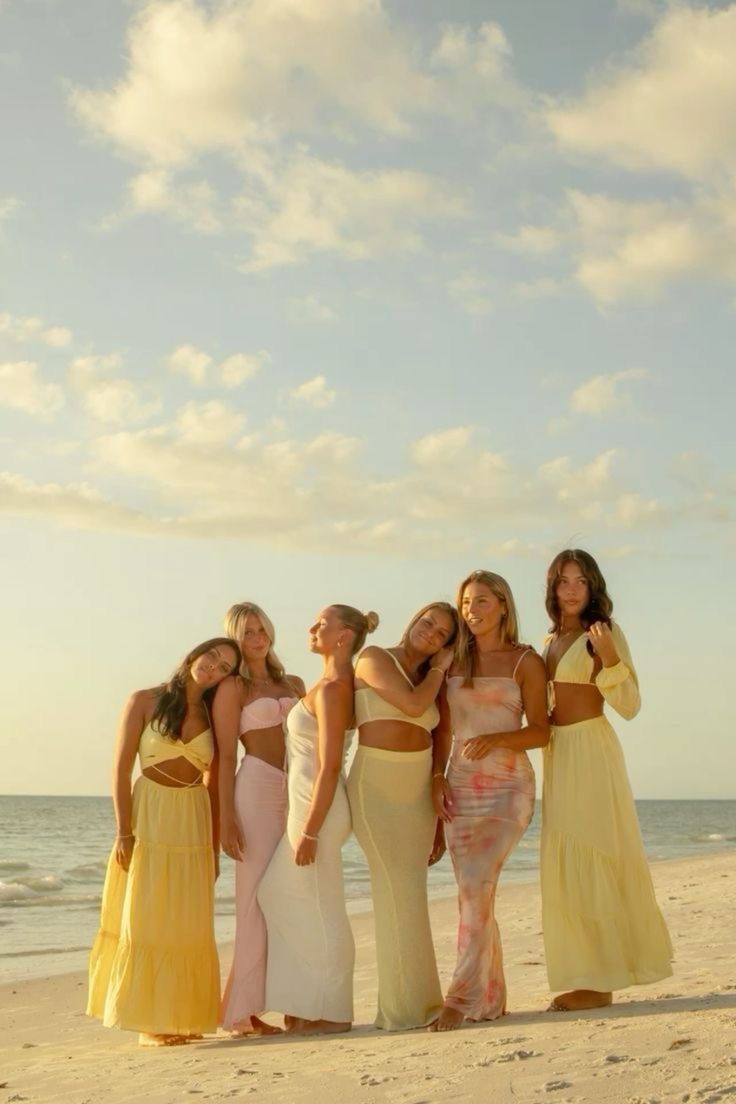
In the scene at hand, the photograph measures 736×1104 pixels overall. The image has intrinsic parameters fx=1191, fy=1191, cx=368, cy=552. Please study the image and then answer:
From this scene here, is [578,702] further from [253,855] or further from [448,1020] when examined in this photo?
[253,855]

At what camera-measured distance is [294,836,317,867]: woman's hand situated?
5910 mm

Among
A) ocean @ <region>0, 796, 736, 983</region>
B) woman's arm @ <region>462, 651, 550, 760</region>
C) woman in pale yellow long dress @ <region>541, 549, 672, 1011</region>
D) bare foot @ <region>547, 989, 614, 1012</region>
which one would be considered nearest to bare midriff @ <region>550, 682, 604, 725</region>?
woman in pale yellow long dress @ <region>541, 549, 672, 1011</region>

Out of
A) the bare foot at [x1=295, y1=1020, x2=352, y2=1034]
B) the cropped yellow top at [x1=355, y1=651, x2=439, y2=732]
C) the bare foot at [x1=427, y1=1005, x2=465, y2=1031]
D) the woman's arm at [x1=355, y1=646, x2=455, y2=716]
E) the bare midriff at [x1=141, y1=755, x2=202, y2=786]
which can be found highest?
the woman's arm at [x1=355, y1=646, x2=455, y2=716]

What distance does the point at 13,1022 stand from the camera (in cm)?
834

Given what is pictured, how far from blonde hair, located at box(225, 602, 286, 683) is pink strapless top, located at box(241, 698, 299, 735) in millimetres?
156

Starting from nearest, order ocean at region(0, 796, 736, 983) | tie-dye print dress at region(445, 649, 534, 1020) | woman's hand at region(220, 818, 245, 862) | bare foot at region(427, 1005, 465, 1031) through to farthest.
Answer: bare foot at region(427, 1005, 465, 1031) → tie-dye print dress at region(445, 649, 534, 1020) → woman's hand at region(220, 818, 245, 862) → ocean at region(0, 796, 736, 983)

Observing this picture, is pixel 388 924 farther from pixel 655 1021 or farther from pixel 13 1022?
pixel 13 1022

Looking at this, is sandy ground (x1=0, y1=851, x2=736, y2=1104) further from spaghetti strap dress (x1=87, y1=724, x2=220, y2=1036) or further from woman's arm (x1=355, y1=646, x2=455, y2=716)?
woman's arm (x1=355, y1=646, x2=455, y2=716)

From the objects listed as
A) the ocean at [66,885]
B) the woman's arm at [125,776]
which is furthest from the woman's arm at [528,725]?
the ocean at [66,885]

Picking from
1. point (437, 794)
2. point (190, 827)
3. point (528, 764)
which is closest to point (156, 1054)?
point (190, 827)

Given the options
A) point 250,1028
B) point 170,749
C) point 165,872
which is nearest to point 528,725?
point 170,749

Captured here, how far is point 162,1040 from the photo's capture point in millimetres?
6234

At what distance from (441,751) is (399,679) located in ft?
1.58

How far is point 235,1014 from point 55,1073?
925mm
